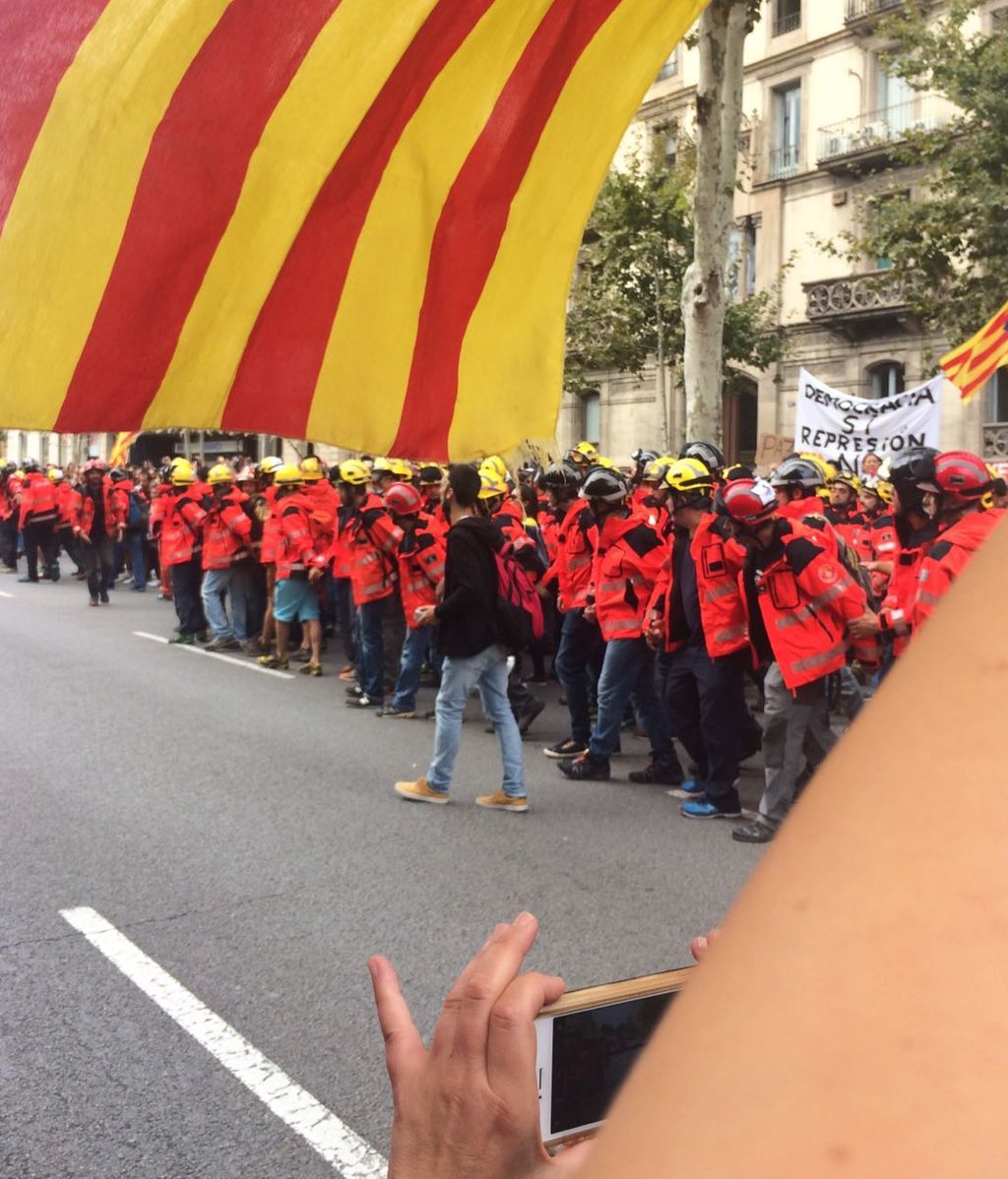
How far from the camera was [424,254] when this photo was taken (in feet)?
8.57

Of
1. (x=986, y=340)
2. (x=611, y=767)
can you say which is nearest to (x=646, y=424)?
(x=986, y=340)

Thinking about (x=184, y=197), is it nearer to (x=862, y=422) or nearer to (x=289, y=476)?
(x=289, y=476)

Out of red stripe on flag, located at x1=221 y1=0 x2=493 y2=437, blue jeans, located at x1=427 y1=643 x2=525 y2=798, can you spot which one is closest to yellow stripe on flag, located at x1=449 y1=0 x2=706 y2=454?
red stripe on flag, located at x1=221 y1=0 x2=493 y2=437

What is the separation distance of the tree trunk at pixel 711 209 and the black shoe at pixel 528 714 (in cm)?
476

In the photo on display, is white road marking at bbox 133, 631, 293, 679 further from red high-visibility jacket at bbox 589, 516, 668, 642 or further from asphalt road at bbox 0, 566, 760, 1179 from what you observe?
red high-visibility jacket at bbox 589, 516, 668, 642

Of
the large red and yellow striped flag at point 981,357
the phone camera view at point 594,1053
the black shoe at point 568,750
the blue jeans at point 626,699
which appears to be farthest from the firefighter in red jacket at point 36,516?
the phone camera view at point 594,1053

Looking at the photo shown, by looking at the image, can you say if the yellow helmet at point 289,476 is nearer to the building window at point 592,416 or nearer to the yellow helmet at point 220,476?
the yellow helmet at point 220,476

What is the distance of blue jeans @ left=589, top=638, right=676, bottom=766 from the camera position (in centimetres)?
757

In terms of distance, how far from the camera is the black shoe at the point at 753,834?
619 centimetres

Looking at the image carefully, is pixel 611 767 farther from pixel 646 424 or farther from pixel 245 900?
pixel 646 424

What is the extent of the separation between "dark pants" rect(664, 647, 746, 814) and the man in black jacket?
109 centimetres

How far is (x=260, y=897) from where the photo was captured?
509 centimetres


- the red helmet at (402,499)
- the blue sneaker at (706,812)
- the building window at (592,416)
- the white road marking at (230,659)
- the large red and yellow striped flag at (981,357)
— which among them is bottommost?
the blue sneaker at (706,812)

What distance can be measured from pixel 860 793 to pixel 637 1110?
138 millimetres
